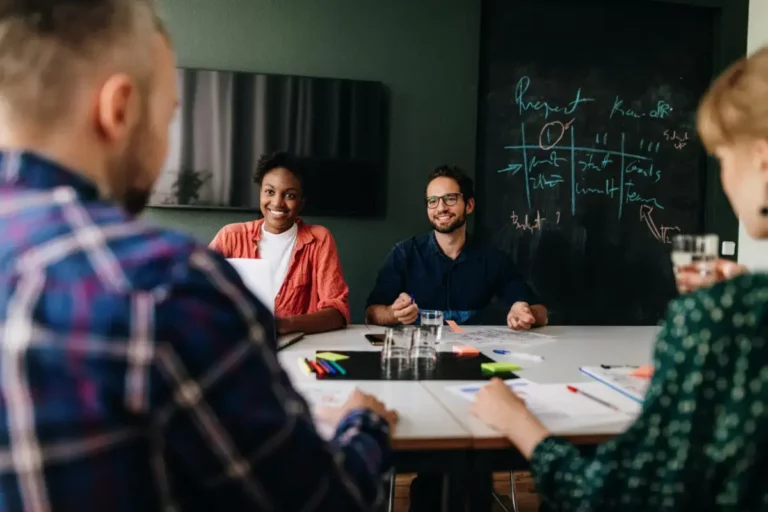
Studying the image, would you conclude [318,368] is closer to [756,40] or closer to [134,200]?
[134,200]

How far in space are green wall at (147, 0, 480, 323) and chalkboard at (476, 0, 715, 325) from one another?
0.20 metres

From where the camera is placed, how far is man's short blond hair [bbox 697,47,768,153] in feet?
2.49

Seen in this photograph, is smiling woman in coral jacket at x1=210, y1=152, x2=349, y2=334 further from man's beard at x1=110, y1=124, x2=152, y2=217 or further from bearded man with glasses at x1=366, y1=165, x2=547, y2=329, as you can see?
man's beard at x1=110, y1=124, x2=152, y2=217

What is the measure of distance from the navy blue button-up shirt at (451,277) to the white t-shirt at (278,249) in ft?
1.39

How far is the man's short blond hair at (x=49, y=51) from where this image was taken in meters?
0.58

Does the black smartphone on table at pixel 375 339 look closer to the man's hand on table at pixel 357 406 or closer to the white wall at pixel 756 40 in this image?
the man's hand on table at pixel 357 406

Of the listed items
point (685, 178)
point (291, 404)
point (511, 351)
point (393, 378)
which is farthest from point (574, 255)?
point (291, 404)

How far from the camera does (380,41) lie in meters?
3.35

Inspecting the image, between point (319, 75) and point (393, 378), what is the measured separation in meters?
2.24

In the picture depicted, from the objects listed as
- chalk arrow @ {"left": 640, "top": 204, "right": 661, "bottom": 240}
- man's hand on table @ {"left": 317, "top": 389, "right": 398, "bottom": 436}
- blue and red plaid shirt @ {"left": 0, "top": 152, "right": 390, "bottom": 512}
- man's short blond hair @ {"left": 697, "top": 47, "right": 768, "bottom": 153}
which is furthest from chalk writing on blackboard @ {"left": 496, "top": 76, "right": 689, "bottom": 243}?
blue and red plaid shirt @ {"left": 0, "top": 152, "right": 390, "bottom": 512}

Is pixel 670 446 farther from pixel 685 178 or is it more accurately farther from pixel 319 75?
pixel 685 178

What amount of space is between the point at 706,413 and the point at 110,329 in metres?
0.69

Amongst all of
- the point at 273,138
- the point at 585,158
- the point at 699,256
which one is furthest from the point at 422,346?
the point at 585,158

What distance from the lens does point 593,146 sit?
3.60 meters
